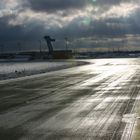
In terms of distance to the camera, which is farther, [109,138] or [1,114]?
[1,114]

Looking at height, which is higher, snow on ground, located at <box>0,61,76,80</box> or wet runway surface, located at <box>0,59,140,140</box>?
wet runway surface, located at <box>0,59,140,140</box>

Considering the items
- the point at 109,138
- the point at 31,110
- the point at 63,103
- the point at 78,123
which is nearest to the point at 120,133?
the point at 109,138

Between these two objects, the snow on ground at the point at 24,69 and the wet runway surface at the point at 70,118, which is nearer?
the wet runway surface at the point at 70,118

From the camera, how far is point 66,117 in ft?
38.0

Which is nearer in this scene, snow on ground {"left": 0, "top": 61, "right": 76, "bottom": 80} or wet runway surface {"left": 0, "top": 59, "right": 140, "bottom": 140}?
wet runway surface {"left": 0, "top": 59, "right": 140, "bottom": 140}

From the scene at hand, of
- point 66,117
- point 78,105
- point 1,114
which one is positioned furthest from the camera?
point 78,105

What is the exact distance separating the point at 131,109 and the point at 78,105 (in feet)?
7.55

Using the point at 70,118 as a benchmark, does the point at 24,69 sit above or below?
below

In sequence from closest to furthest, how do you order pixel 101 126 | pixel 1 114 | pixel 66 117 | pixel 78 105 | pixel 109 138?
1. pixel 109 138
2. pixel 101 126
3. pixel 66 117
4. pixel 1 114
5. pixel 78 105

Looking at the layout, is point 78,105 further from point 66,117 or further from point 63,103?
point 66,117

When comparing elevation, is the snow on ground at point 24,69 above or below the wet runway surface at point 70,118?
below

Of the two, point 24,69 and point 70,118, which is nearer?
point 70,118

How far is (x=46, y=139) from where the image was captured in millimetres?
8578

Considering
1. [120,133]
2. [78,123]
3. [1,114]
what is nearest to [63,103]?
[1,114]
